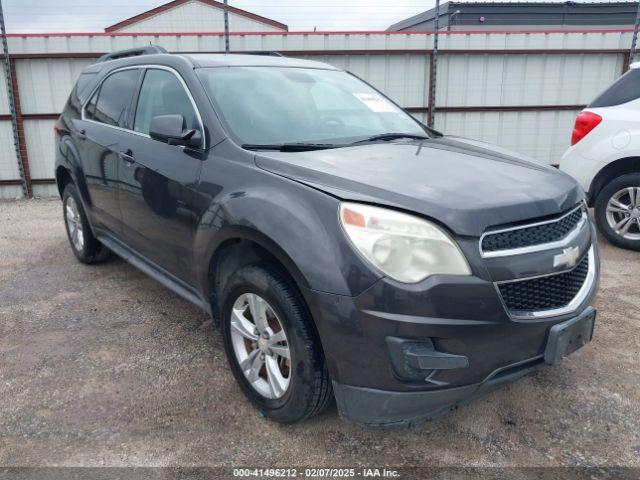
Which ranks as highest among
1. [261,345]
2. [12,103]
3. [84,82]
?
[84,82]

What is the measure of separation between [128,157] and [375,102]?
1629 millimetres

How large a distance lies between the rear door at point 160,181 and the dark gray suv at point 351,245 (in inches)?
0.6

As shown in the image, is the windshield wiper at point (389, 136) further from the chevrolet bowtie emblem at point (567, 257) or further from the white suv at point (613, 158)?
the white suv at point (613, 158)

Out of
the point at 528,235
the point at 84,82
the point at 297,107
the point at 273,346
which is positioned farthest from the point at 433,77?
the point at 273,346

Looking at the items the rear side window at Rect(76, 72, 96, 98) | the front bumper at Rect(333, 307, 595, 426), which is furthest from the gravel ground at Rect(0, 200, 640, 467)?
the rear side window at Rect(76, 72, 96, 98)

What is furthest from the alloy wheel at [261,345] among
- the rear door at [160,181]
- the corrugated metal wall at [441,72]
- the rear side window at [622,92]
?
the corrugated metal wall at [441,72]

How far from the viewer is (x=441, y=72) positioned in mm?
9531

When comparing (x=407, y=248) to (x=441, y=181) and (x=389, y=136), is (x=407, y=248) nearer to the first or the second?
(x=441, y=181)

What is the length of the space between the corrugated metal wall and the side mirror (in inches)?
267

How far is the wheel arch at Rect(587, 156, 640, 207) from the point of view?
5141 millimetres

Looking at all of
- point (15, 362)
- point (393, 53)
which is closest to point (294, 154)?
point (15, 362)

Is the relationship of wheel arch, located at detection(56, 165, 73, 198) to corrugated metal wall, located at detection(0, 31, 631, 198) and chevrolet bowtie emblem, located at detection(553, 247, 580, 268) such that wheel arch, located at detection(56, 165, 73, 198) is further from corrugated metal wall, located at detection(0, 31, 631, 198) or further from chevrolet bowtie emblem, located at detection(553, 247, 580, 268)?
corrugated metal wall, located at detection(0, 31, 631, 198)

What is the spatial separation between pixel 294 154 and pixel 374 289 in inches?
35.9

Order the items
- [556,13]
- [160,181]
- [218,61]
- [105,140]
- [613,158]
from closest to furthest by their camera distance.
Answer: [160,181] → [218,61] → [105,140] → [613,158] → [556,13]
